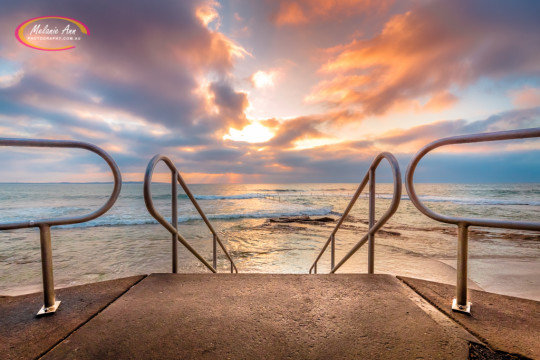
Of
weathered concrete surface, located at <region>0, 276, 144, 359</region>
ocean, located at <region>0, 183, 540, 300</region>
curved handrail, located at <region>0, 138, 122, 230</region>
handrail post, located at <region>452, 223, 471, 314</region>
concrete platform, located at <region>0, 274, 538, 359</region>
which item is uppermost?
curved handrail, located at <region>0, 138, 122, 230</region>

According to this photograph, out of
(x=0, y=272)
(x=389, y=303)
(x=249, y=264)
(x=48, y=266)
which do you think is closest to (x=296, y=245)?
(x=249, y=264)

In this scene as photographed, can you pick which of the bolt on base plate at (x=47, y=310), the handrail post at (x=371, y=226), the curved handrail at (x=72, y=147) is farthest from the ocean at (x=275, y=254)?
the curved handrail at (x=72, y=147)

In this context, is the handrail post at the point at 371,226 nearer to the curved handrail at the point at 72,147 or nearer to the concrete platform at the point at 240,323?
the concrete platform at the point at 240,323

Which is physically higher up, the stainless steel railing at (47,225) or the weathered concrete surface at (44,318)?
the stainless steel railing at (47,225)

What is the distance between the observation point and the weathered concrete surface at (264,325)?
3.90ft

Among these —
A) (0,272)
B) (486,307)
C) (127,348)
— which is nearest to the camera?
(127,348)

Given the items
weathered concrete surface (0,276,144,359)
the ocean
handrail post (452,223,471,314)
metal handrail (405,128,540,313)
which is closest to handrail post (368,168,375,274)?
metal handrail (405,128,540,313)

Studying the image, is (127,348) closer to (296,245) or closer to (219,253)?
(219,253)

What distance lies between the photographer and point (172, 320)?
1.45 meters

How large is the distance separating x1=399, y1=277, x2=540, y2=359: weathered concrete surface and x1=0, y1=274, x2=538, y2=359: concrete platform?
3cm

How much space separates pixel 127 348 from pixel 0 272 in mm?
7617

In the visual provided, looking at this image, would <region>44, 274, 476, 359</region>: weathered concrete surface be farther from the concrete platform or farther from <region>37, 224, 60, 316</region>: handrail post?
<region>37, 224, 60, 316</region>: handrail post

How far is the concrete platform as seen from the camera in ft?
3.92

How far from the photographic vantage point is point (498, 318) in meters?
1.49
